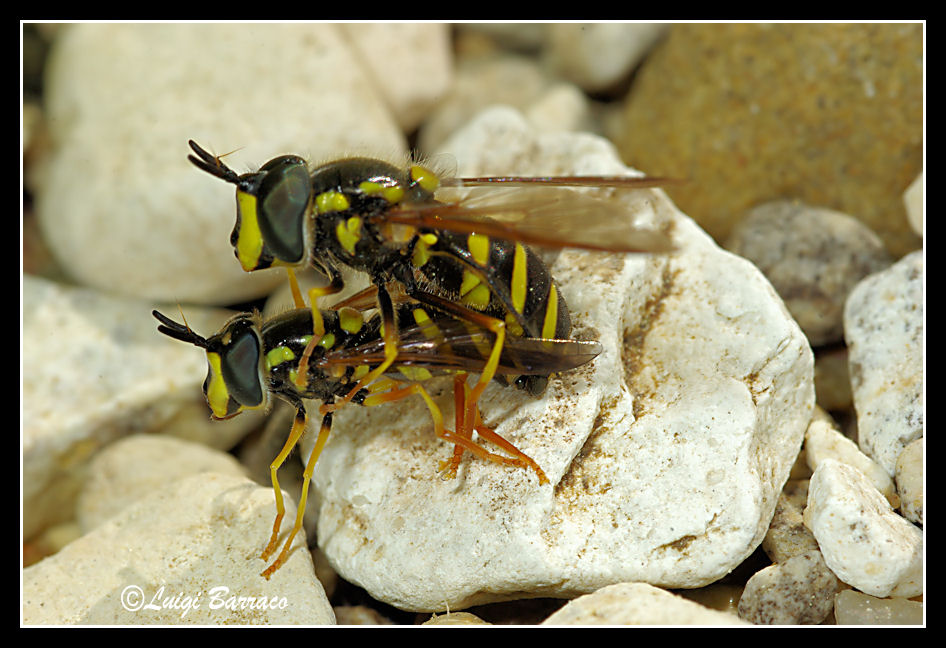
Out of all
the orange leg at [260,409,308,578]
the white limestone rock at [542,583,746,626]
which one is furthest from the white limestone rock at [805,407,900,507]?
the orange leg at [260,409,308,578]

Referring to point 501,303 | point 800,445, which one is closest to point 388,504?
point 501,303

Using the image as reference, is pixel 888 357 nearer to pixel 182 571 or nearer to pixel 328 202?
pixel 328 202

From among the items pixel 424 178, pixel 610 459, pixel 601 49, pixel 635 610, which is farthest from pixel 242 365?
pixel 601 49

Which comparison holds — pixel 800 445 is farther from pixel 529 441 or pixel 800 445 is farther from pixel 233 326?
pixel 233 326

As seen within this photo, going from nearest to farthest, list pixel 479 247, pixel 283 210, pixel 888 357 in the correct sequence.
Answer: pixel 283 210
pixel 479 247
pixel 888 357

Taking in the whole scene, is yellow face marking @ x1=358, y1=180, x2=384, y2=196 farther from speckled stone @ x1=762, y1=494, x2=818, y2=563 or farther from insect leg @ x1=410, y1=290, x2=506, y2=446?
speckled stone @ x1=762, y1=494, x2=818, y2=563

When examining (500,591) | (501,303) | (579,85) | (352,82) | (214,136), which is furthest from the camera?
(579,85)
